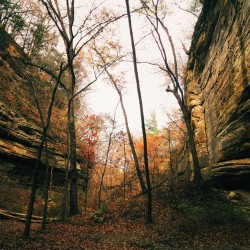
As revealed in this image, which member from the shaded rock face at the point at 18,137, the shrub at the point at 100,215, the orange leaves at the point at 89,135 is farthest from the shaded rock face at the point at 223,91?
the shaded rock face at the point at 18,137

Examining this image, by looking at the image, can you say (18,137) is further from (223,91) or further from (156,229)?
(223,91)

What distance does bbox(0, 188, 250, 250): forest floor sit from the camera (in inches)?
324

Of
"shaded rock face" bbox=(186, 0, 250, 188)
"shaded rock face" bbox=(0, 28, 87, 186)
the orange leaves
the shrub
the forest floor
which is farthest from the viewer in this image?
the orange leaves

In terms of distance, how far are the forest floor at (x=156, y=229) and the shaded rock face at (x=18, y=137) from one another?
15.1ft

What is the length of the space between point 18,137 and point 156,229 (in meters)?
10.9

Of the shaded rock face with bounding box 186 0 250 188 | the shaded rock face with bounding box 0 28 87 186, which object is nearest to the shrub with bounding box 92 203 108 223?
the shaded rock face with bounding box 0 28 87 186

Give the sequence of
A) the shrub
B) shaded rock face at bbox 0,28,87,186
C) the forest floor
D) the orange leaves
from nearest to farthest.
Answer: the forest floor < the shrub < shaded rock face at bbox 0,28,87,186 < the orange leaves

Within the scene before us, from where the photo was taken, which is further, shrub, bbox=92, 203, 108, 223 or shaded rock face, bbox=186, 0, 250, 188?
shrub, bbox=92, 203, 108, 223

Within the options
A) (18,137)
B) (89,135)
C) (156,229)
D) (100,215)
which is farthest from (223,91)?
(18,137)

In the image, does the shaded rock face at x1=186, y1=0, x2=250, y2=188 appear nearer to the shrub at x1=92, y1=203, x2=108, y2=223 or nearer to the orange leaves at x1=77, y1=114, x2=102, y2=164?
the shrub at x1=92, y1=203, x2=108, y2=223

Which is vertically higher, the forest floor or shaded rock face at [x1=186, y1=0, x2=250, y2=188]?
shaded rock face at [x1=186, y1=0, x2=250, y2=188]

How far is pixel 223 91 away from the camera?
12852mm

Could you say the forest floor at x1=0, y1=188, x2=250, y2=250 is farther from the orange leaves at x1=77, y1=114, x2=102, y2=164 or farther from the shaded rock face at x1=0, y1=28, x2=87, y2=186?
the orange leaves at x1=77, y1=114, x2=102, y2=164

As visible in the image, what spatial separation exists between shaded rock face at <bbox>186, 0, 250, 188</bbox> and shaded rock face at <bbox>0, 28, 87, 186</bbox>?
10038 millimetres
